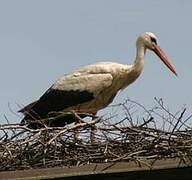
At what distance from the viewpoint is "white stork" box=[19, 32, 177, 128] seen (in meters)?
8.77

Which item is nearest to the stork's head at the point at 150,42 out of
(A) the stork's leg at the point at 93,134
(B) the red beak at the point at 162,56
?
(B) the red beak at the point at 162,56

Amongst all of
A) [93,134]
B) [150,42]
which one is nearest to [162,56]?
[150,42]

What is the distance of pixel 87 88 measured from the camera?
8.80m

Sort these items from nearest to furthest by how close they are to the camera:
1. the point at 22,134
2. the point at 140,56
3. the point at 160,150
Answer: the point at 160,150 → the point at 22,134 → the point at 140,56

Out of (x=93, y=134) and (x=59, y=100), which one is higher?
(x=93, y=134)

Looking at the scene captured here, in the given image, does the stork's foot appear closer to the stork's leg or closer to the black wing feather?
the stork's leg

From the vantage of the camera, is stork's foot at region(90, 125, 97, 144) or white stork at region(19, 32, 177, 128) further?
white stork at region(19, 32, 177, 128)

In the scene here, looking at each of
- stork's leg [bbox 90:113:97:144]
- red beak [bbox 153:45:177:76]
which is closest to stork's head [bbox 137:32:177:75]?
red beak [bbox 153:45:177:76]

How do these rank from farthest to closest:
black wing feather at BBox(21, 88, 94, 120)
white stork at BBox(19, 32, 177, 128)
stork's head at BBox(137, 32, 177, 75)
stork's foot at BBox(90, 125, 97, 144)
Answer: stork's head at BBox(137, 32, 177, 75) < black wing feather at BBox(21, 88, 94, 120) < white stork at BBox(19, 32, 177, 128) < stork's foot at BBox(90, 125, 97, 144)

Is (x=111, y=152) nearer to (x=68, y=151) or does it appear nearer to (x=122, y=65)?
(x=68, y=151)

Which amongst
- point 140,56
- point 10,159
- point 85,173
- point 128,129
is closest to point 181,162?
point 85,173

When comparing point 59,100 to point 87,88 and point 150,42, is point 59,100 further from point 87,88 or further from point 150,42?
point 150,42

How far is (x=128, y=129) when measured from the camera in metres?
4.64

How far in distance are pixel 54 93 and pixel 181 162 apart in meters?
5.60
